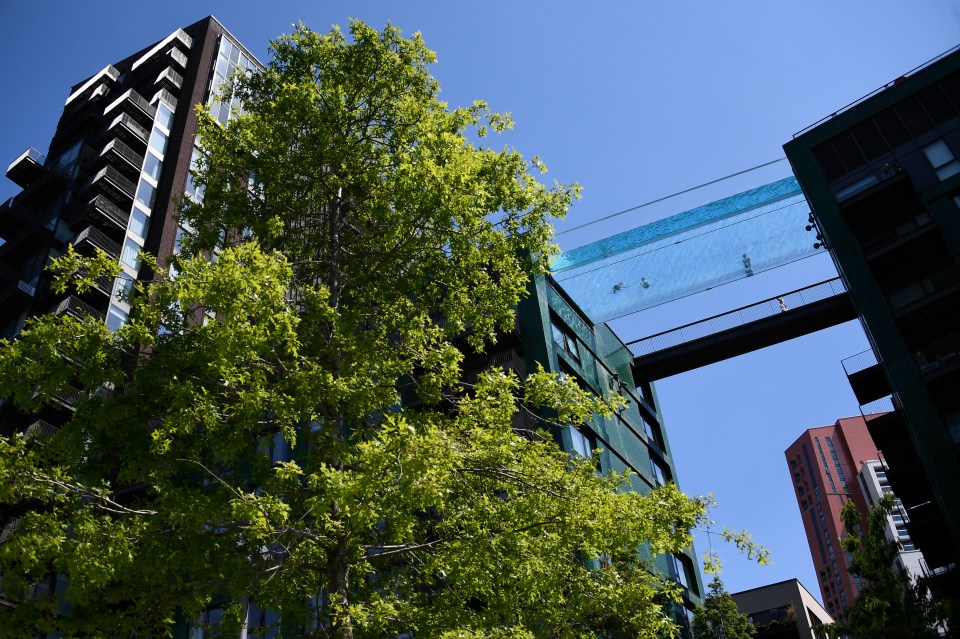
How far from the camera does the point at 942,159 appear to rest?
1340 inches

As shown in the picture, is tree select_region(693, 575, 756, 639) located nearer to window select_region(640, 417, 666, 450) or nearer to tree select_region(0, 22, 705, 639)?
window select_region(640, 417, 666, 450)

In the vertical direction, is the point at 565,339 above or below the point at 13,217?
below

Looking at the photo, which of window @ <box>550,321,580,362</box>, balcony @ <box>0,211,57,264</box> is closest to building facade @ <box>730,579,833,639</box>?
window @ <box>550,321,580,362</box>

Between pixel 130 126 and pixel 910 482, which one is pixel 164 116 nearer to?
pixel 130 126

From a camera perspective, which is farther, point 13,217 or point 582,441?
point 13,217

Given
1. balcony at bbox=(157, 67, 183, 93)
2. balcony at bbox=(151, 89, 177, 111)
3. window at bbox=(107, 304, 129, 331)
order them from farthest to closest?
1. balcony at bbox=(157, 67, 183, 93)
2. balcony at bbox=(151, 89, 177, 111)
3. window at bbox=(107, 304, 129, 331)

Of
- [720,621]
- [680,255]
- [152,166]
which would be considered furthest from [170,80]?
[720,621]

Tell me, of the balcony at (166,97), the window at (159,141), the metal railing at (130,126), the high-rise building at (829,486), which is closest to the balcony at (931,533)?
the window at (159,141)

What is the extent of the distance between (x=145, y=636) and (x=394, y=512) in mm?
3315

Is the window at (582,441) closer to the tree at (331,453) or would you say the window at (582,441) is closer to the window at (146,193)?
the tree at (331,453)

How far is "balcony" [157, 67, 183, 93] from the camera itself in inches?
1932

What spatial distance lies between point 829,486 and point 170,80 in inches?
5466

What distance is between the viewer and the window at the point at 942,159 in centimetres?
3366

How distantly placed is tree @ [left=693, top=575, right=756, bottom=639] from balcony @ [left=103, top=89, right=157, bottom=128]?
1582 inches
